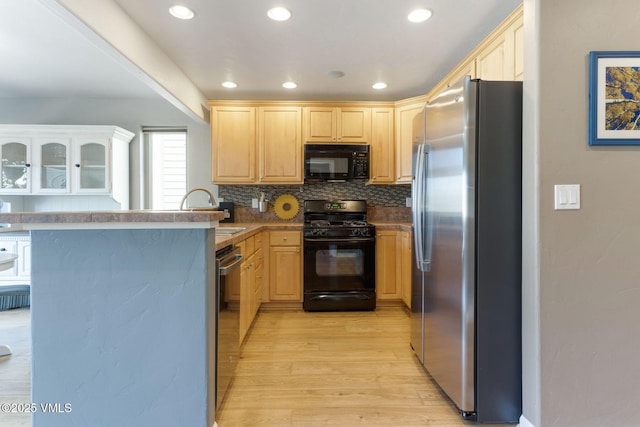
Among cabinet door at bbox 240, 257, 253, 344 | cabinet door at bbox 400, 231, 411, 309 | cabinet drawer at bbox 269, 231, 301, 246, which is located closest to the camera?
cabinet door at bbox 240, 257, 253, 344

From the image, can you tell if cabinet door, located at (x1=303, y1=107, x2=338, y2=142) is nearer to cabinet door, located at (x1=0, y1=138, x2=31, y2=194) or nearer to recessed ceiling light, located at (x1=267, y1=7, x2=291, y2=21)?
recessed ceiling light, located at (x1=267, y1=7, x2=291, y2=21)

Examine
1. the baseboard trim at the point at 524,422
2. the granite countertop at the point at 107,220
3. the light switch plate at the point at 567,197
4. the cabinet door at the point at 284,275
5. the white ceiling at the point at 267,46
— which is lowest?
the baseboard trim at the point at 524,422

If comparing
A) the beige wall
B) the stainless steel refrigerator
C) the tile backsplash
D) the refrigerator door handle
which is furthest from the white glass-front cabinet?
the beige wall

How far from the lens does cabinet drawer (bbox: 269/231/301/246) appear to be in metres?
3.35

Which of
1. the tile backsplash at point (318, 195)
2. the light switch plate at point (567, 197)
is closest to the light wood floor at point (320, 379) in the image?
the light switch plate at point (567, 197)

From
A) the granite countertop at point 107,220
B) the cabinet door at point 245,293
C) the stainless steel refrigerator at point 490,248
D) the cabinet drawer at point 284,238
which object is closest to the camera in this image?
the granite countertop at point 107,220

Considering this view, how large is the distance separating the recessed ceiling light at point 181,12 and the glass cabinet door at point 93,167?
2.20m

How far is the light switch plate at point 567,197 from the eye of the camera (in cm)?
143

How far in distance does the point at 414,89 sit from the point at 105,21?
294cm

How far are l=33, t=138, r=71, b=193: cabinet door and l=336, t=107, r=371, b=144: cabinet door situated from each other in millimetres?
3170

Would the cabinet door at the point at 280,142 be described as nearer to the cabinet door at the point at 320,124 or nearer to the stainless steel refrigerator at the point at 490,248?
the cabinet door at the point at 320,124

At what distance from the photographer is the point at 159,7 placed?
2.02 m

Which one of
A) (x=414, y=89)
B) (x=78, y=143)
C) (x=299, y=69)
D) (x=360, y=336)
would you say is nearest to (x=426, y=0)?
(x=299, y=69)

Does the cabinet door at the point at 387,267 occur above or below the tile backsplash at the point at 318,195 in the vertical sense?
below
